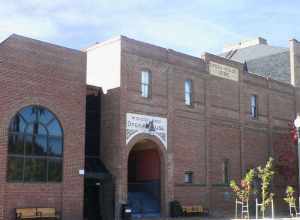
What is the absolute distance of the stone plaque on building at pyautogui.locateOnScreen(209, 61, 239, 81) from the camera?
37.8 meters

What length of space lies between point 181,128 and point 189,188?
3.94 m

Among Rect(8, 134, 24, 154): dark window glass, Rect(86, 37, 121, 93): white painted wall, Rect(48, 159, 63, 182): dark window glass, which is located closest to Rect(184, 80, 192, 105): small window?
Rect(86, 37, 121, 93): white painted wall

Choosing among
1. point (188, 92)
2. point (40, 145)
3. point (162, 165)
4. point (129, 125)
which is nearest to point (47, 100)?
point (40, 145)

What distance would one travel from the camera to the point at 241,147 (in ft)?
129

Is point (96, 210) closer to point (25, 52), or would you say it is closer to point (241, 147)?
point (25, 52)

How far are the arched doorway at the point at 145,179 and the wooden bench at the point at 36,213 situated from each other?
21.6ft

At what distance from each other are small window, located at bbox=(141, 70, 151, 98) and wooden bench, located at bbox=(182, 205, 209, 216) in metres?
Answer: 7.54

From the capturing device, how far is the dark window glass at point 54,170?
27.2 meters

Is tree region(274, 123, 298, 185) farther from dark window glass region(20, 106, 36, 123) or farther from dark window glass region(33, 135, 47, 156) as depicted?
dark window glass region(20, 106, 36, 123)

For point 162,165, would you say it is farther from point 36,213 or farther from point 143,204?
point 36,213

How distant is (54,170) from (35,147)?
1.64m

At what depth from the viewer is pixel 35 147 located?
2673 cm

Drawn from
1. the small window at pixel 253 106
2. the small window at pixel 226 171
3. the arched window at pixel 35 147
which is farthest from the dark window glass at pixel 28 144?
the small window at pixel 253 106

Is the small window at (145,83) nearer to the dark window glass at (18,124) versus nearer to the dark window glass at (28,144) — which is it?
the dark window glass at (28,144)
